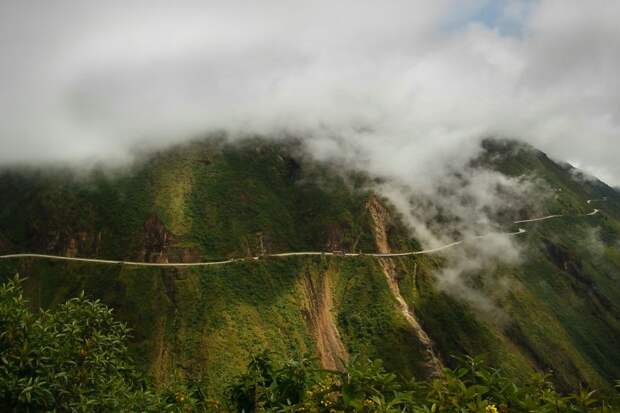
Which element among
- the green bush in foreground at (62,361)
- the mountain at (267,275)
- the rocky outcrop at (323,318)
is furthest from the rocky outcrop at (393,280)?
the green bush in foreground at (62,361)

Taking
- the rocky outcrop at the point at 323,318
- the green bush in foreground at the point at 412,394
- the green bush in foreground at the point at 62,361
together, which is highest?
the rocky outcrop at the point at 323,318

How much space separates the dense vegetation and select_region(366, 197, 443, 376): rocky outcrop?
115 metres

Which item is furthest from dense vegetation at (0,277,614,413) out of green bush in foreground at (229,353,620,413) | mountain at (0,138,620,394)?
mountain at (0,138,620,394)

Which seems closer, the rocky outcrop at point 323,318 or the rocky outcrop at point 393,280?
the rocky outcrop at point 323,318

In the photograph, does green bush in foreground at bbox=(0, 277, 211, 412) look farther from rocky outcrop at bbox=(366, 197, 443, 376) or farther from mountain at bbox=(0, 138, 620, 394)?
rocky outcrop at bbox=(366, 197, 443, 376)

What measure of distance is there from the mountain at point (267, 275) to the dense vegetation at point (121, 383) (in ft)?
260

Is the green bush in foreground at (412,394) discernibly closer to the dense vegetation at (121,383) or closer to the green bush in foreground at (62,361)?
the dense vegetation at (121,383)

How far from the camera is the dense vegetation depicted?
13.3 m

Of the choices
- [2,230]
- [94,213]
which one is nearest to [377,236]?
[94,213]

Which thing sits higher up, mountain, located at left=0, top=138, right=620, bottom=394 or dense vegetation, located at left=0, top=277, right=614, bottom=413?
mountain, located at left=0, top=138, right=620, bottom=394

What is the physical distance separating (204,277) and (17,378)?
4069 inches

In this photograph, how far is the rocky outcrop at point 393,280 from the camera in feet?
421

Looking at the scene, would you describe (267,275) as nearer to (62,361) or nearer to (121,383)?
(121,383)

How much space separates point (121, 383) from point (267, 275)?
108081 mm
